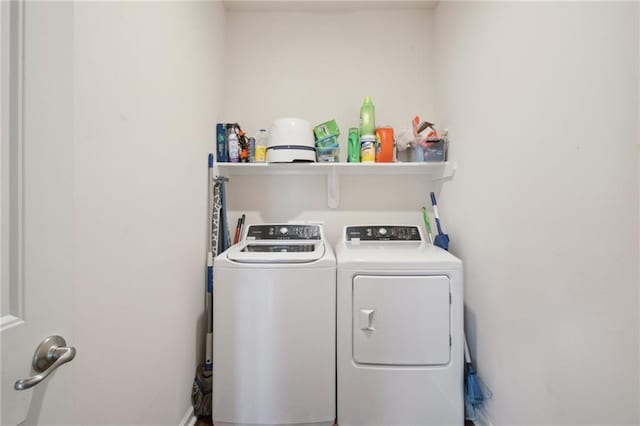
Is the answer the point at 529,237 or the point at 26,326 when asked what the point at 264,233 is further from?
the point at 529,237

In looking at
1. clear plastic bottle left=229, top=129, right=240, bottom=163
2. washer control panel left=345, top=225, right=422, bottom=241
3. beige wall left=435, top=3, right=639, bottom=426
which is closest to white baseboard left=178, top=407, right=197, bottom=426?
washer control panel left=345, top=225, right=422, bottom=241

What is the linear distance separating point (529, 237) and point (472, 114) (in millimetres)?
805

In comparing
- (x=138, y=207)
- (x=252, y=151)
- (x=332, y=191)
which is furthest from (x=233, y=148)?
(x=138, y=207)

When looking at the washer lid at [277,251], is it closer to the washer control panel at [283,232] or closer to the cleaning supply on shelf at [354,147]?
the washer control panel at [283,232]

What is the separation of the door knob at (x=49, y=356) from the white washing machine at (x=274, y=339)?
82 centimetres

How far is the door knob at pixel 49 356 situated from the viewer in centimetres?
54

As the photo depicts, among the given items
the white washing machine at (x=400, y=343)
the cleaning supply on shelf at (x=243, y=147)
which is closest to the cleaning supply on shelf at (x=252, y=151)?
the cleaning supply on shelf at (x=243, y=147)

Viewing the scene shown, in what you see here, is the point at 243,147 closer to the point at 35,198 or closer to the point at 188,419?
the point at 35,198

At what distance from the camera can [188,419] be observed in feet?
4.88

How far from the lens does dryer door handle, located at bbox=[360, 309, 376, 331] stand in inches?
54.2

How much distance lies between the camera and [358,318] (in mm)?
1389

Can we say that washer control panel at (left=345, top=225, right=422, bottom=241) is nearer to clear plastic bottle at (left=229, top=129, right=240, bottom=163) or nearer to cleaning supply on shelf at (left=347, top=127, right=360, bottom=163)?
cleaning supply on shelf at (left=347, top=127, right=360, bottom=163)

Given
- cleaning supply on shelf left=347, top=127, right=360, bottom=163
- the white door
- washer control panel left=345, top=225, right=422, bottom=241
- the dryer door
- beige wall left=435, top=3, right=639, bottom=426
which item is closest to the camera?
the white door

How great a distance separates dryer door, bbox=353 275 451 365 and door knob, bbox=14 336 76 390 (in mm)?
1121
